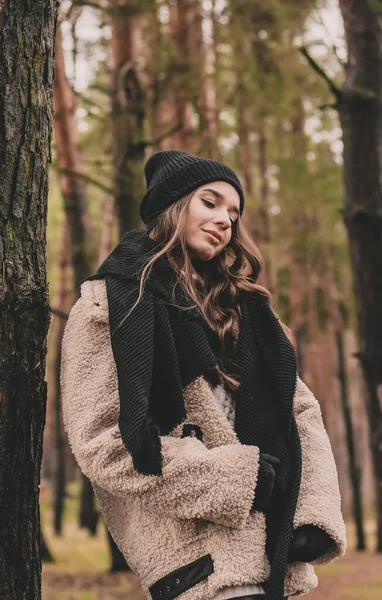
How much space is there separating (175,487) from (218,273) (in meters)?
1.03

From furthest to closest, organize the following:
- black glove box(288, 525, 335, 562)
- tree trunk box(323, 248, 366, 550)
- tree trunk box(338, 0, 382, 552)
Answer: tree trunk box(323, 248, 366, 550) < tree trunk box(338, 0, 382, 552) < black glove box(288, 525, 335, 562)

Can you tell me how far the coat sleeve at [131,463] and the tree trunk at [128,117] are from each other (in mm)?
6079

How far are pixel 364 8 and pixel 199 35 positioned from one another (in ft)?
19.1

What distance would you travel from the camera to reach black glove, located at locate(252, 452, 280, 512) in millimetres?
2506

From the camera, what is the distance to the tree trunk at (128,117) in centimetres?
882

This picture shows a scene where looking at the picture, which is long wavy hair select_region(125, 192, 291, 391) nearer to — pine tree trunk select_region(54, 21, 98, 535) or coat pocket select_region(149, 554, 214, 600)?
coat pocket select_region(149, 554, 214, 600)

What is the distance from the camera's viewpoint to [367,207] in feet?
20.0

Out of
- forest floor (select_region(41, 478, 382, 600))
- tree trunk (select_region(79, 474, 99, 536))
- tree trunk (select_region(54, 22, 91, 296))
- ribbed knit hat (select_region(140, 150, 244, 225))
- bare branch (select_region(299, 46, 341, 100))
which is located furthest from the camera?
tree trunk (select_region(79, 474, 99, 536))

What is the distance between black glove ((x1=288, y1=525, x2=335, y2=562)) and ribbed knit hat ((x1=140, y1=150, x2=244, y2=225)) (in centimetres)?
135

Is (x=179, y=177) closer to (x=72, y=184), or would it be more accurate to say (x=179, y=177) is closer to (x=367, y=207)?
(x=367, y=207)

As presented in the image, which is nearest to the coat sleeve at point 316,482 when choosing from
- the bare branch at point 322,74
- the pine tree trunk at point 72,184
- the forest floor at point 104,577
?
the bare branch at point 322,74

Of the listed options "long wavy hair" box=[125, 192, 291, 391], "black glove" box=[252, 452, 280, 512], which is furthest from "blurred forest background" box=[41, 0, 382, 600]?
"black glove" box=[252, 452, 280, 512]

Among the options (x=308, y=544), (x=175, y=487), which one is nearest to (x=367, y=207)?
(x=308, y=544)

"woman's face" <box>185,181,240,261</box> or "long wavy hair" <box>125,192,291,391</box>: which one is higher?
"woman's face" <box>185,181,240,261</box>
